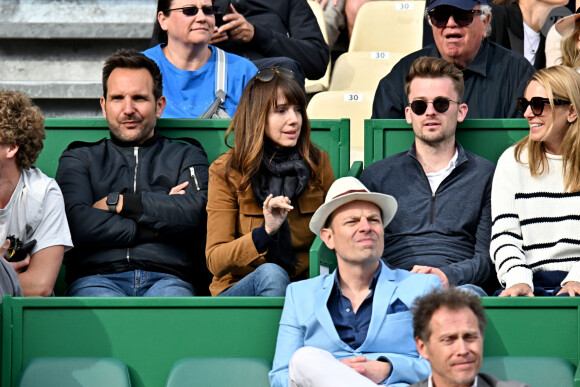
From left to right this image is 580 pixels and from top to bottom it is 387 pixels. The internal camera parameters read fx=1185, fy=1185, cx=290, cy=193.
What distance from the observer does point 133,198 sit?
15.5 ft

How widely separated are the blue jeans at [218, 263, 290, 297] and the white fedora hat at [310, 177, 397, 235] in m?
0.26

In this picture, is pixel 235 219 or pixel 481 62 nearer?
pixel 235 219

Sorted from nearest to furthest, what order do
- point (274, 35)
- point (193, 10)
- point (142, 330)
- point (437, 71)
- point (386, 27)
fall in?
point (142, 330)
point (437, 71)
point (193, 10)
point (274, 35)
point (386, 27)

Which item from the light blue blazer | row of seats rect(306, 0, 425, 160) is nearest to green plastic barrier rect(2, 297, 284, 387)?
the light blue blazer

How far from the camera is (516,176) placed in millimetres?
4598

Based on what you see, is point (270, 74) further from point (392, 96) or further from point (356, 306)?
point (356, 306)

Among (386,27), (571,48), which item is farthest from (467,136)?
(386,27)

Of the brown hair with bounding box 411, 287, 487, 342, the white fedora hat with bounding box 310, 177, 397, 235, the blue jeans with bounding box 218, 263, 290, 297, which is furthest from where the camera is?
the blue jeans with bounding box 218, 263, 290, 297

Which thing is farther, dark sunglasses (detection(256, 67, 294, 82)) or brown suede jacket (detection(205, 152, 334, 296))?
dark sunglasses (detection(256, 67, 294, 82))

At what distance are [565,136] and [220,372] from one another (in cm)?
164

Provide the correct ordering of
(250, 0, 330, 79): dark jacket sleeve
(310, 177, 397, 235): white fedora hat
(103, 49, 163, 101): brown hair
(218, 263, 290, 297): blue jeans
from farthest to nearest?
(250, 0, 330, 79): dark jacket sleeve → (103, 49, 163, 101): brown hair → (218, 263, 290, 297): blue jeans → (310, 177, 397, 235): white fedora hat

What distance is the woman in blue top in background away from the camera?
5.50 metres

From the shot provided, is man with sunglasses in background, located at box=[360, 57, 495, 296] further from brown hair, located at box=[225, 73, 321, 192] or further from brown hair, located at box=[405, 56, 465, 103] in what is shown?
brown hair, located at box=[225, 73, 321, 192]

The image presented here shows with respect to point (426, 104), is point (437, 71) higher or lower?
higher
